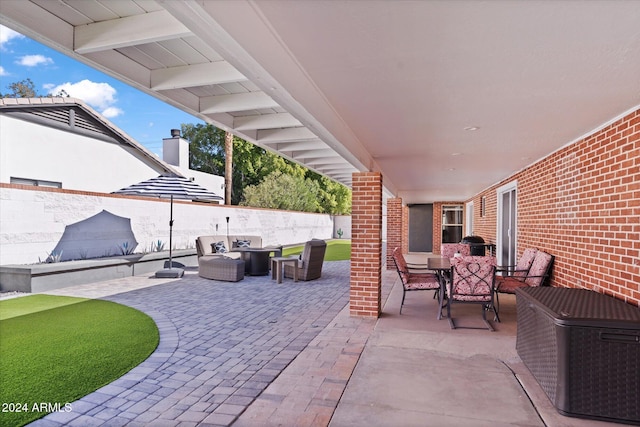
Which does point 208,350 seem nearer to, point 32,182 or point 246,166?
point 32,182

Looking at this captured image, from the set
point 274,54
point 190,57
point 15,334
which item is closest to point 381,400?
point 274,54

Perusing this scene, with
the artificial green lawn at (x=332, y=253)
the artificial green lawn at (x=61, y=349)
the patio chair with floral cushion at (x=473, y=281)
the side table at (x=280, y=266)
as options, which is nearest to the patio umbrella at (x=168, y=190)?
the side table at (x=280, y=266)

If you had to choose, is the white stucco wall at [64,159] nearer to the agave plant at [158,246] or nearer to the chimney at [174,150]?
the agave plant at [158,246]

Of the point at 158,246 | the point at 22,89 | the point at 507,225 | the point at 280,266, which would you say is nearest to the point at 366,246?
the point at 280,266

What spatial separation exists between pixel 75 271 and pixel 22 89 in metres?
27.4

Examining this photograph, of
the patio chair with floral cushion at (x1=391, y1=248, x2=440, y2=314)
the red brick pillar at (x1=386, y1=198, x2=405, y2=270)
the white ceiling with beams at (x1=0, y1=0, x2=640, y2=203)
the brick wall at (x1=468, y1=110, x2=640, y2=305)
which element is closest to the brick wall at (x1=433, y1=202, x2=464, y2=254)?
the red brick pillar at (x1=386, y1=198, x2=405, y2=270)

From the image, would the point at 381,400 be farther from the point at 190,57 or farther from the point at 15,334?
the point at 15,334

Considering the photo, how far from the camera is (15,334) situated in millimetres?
4594

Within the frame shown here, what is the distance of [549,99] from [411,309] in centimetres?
379

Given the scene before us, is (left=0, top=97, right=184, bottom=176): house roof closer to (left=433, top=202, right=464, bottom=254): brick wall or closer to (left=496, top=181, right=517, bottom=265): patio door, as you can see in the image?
(left=496, top=181, right=517, bottom=265): patio door

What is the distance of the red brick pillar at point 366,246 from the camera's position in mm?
5453

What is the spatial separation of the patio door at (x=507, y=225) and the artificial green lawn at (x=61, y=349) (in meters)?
7.20

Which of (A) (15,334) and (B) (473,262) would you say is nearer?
(A) (15,334)

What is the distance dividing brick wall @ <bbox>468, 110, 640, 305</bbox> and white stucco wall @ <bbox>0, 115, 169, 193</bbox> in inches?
479
